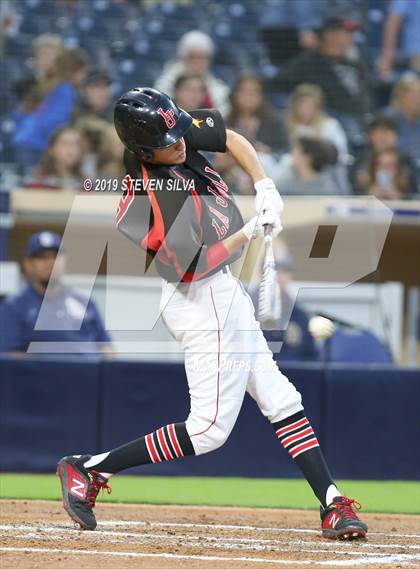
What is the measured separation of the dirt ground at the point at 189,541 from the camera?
4297mm

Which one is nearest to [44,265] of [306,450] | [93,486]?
[93,486]

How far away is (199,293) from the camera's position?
5.02 meters

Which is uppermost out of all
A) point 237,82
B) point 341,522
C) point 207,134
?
point 207,134

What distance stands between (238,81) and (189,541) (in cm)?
710

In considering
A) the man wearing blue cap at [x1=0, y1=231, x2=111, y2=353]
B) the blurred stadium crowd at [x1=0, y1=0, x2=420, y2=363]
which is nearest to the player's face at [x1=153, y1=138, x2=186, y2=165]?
the man wearing blue cap at [x1=0, y1=231, x2=111, y2=353]

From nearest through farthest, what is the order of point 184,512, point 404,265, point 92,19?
point 184,512
point 404,265
point 92,19

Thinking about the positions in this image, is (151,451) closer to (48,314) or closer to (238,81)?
(48,314)

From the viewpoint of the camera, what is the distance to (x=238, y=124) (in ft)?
35.9

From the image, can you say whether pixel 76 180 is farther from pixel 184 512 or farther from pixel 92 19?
pixel 184 512

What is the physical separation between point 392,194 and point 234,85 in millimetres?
2231

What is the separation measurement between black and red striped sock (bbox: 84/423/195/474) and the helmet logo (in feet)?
4.46

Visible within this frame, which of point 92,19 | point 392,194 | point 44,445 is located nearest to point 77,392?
point 44,445

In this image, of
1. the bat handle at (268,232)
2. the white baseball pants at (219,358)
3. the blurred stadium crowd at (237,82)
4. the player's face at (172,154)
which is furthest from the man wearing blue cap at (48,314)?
the bat handle at (268,232)

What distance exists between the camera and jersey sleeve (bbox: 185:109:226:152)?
515 cm
